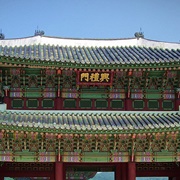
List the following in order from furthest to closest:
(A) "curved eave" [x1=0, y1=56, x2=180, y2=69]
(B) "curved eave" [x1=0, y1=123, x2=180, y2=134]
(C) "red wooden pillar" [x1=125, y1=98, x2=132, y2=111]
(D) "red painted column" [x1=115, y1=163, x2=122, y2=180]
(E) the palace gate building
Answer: (C) "red wooden pillar" [x1=125, y1=98, x2=132, y2=111], (D) "red painted column" [x1=115, y1=163, x2=122, y2=180], (A) "curved eave" [x1=0, y1=56, x2=180, y2=69], (E) the palace gate building, (B) "curved eave" [x1=0, y1=123, x2=180, y2=134]

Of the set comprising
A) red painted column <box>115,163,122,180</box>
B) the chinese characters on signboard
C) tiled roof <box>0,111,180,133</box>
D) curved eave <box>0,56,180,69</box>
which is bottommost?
red painted column <box>115,163,122,180</box>

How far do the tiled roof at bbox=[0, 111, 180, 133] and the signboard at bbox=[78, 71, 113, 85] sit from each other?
1428 millimetres

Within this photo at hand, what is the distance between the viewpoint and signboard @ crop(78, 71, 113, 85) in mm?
17941

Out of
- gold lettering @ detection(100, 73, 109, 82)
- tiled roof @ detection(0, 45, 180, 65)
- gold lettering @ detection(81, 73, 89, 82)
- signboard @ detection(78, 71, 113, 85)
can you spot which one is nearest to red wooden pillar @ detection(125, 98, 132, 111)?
signboard @ detection(78, 71, 113, 85)

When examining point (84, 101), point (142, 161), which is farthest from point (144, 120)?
point (84, 101)

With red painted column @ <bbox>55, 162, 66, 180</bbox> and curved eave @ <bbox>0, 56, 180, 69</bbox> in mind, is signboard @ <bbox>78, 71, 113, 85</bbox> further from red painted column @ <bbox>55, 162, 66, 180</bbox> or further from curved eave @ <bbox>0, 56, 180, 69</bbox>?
red painted column @ <bbox>55, 162, 66, 180</bbox>

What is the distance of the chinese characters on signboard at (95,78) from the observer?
18.0m

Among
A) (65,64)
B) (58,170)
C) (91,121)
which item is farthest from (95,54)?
(58,170)

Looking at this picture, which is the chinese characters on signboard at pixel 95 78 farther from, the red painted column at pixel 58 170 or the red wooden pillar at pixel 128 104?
the red painted column at pixel 58 170

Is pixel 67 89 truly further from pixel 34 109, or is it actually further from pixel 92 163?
pixel 92 163

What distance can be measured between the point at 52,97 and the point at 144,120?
4.47 meters

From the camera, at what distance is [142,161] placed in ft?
57.0

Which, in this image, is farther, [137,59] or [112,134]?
[137,59]

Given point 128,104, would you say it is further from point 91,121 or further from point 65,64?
point 65,64
